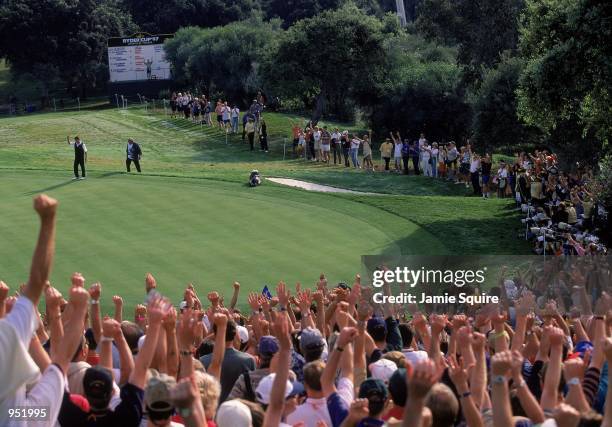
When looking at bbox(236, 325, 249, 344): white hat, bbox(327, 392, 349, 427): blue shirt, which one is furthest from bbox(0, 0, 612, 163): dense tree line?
bbox(327, 392, 349, 427): blue shirt

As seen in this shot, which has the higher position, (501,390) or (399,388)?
(501,390)

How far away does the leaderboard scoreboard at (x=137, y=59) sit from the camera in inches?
2549

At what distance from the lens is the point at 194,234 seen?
24000 millimetres

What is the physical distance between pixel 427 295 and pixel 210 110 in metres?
38.8

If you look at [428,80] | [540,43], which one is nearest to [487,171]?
[540,43]

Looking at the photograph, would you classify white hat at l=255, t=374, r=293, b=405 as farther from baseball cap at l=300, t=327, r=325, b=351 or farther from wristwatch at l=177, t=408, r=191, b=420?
wristwatch at l=177, t=408, r=191, b=420

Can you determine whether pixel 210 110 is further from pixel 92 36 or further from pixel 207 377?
pixel 207 377

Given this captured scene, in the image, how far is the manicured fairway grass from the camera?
69.8ft

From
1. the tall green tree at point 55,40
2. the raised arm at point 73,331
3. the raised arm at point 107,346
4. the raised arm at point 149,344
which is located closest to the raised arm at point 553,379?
the raised arm at point 149,344

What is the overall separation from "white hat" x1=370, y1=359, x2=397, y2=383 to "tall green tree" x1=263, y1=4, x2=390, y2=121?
139 feet

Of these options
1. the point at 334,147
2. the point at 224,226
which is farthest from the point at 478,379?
the point at 334,147

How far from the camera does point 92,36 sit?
250 ft

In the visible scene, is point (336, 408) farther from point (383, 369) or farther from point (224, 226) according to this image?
point (224, 226)

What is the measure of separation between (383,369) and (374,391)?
5.42ft
